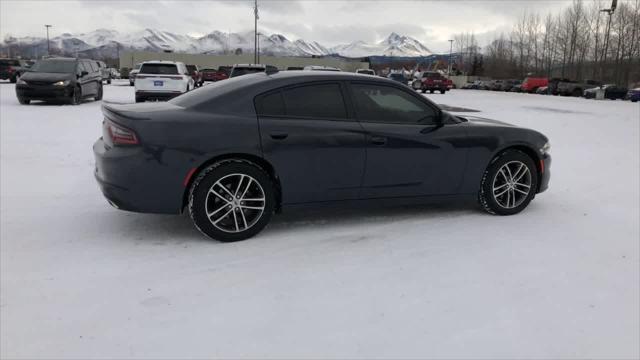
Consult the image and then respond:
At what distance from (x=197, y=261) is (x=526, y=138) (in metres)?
3.52

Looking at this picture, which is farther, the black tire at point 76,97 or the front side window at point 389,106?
the black tire at point 76,97

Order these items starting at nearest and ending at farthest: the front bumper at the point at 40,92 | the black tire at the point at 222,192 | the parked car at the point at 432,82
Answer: the black tire at the point at 222,192 → the front bumper at the point at 40,92 → the parked car at the point at 432,82

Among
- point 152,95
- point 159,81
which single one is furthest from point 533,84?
point 152,95

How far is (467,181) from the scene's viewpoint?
17.0 feet

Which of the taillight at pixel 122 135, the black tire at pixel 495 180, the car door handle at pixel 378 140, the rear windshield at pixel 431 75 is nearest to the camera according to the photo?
the taillight at pixel 122 135

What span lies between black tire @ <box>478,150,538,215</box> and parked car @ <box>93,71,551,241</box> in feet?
0.03

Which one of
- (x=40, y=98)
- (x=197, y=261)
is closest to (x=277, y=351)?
(x=197, y=261)

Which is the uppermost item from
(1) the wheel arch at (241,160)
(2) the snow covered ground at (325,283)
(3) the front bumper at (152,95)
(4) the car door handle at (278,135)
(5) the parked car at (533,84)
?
(5) the parked car at (533,84)

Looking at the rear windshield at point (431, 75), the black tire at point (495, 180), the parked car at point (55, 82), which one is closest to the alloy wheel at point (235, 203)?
the black tire at point (495, 180)

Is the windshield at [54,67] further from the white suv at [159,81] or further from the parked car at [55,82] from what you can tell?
the white suv at [159,81]

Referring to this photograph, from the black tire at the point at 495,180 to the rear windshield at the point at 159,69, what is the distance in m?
14.7

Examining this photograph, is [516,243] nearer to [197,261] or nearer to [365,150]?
[365,150]

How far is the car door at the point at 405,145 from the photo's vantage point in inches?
188

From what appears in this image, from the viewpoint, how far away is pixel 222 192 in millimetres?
4352
